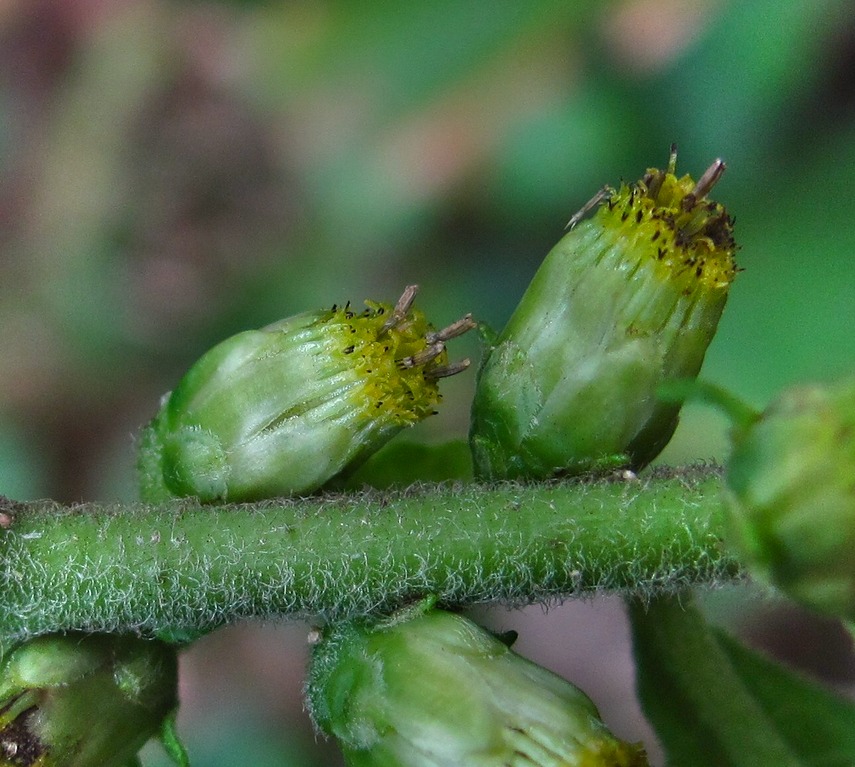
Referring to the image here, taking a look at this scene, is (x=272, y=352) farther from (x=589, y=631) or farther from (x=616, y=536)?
(x=589, y=631)

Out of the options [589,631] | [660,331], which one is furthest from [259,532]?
[589,631]

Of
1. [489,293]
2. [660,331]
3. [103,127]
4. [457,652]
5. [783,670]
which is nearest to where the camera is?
[457,652]

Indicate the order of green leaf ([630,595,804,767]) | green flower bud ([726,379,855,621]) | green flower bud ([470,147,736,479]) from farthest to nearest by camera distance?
green leaf ([630,595,804,767]) < green flower bud ([470,147,736,479]) < green flower bud ([726,379,855,621])

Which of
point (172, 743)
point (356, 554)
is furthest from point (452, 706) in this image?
point (172, 743)

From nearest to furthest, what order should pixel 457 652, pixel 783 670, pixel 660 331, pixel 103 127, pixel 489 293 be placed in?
pixel 457 652 < pixel 660 331 < pixel 783 670 < pixel 489 293 < pixel 103 127

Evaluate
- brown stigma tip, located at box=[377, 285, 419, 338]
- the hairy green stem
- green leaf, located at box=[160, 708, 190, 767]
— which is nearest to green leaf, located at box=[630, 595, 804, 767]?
the hairy green stem

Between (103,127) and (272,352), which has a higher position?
(272,352)

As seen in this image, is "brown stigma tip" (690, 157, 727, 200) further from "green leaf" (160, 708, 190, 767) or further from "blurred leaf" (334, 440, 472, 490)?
"green leaf" (160, 708, 190, 767)
